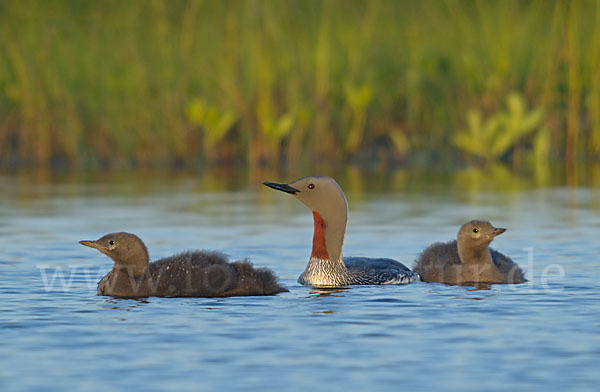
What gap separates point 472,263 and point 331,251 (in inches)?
44.3

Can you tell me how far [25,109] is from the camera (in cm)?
1986

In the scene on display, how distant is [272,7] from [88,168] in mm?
4200

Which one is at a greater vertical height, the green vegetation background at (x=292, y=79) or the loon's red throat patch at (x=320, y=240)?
the green vegetation background at (x=292, y=79)

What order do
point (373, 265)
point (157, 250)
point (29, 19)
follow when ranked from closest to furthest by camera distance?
point (373, 265) < point (157, 250) < point (29, 19)

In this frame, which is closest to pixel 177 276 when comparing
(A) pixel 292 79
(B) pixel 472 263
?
(B) pixel 472 263

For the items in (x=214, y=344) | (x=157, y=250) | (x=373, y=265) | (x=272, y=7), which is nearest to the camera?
(x=214, y=344)

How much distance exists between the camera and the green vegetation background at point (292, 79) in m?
19.4

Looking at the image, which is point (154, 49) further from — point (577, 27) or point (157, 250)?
point (157, 250)

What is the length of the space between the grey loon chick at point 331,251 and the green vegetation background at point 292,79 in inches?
402

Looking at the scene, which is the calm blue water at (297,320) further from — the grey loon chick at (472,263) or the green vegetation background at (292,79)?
the green vegetation background at (292,79)

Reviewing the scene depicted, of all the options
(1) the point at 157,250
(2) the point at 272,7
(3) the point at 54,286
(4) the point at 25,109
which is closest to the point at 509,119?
(2) the point at 272,7

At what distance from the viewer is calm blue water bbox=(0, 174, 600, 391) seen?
573cm

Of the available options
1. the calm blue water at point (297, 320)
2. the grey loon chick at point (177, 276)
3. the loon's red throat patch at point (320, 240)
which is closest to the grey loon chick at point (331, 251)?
the loon's red throat patch at point (320, 240)

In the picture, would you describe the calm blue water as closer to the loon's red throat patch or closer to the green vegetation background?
the loon's red throat patch
